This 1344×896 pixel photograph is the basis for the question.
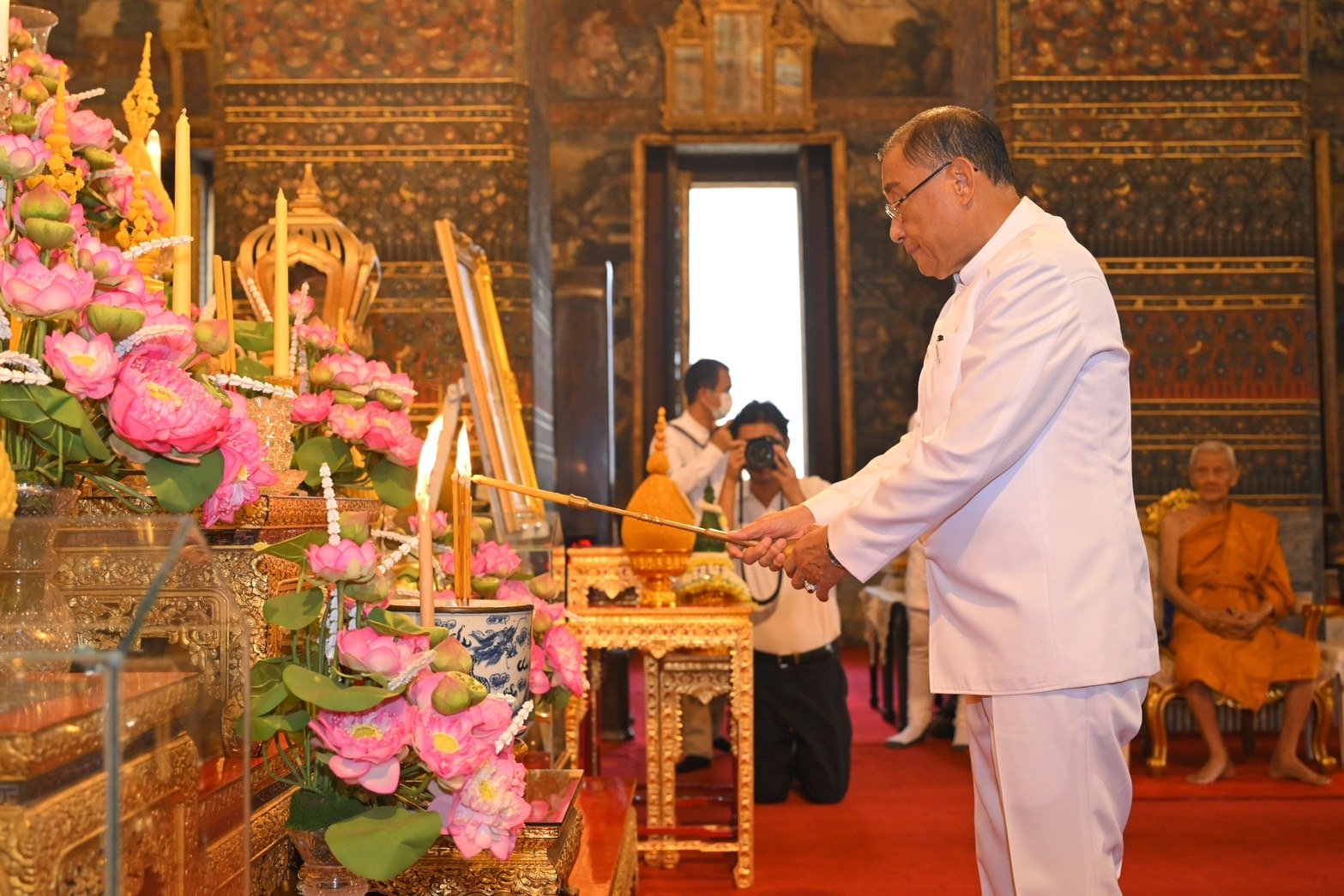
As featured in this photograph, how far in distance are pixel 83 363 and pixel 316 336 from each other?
107 centimetres

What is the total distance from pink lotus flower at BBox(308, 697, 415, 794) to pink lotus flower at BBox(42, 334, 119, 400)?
0.45m

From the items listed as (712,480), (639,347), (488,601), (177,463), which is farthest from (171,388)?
(639,347)

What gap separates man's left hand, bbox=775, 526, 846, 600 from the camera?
8.11ft

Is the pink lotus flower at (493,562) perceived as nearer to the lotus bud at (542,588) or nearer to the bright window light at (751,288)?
the lotus bud at (542,588)

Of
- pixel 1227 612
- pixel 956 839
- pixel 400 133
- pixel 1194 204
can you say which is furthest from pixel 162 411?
pixel 1194 204

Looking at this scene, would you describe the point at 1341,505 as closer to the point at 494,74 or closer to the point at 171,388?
the point at 494,74

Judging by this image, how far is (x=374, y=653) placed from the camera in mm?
1440

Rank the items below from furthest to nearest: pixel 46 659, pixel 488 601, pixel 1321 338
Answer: pixel 1321 338, pixel 488 601, pixel 46 659

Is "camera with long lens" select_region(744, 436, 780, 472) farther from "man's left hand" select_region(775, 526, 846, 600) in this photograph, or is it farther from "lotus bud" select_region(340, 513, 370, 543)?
"lotus bud" select_region(340, 513, 370, 543)

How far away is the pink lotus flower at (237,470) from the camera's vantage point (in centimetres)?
152

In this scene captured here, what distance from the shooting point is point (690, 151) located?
12.6 metres

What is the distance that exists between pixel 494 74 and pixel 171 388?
664cm

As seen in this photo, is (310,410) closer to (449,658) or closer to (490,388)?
(449,658)

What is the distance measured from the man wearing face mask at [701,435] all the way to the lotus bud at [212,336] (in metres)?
4.14
